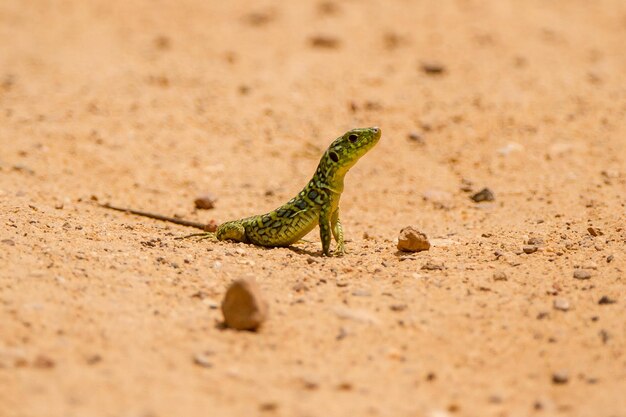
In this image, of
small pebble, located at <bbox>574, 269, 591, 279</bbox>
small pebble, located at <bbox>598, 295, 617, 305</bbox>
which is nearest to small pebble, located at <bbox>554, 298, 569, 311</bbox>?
small pebble, located at <bbox>598, 295, 617, 305</bbox>

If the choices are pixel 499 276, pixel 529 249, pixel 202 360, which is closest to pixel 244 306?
pixel 202 360

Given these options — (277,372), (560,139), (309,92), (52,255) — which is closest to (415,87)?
(309,92)

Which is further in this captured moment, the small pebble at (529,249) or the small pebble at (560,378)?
the small pebble at (529,249)

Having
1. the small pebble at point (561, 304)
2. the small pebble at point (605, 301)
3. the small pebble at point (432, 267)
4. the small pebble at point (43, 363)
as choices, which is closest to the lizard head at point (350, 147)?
the small pebble at point (432, 267)

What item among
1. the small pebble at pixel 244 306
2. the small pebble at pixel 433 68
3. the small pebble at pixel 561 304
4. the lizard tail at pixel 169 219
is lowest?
the small pebble at pixel 244 306

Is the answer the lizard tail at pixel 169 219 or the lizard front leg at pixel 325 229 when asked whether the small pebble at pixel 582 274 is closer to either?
the lizard front leg at pixel 325 229

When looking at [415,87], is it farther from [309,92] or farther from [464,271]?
[464,271]

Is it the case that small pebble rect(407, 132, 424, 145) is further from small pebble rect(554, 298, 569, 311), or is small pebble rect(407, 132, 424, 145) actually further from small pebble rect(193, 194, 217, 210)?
small pebble rect(554, 298, 569, 311)
